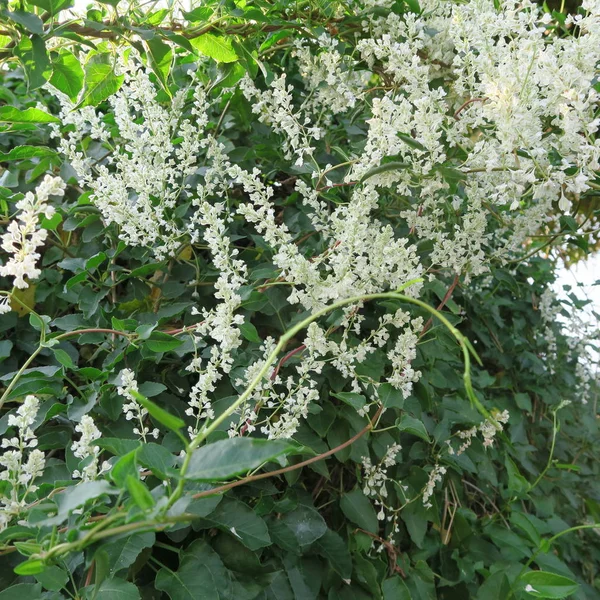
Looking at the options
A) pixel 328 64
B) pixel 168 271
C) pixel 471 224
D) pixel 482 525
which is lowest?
pixel 482 525

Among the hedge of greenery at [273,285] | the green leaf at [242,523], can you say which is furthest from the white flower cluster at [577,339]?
the green leaf at [242,523]

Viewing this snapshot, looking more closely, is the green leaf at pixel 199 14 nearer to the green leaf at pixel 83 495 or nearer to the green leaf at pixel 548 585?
the green leaf at pixel 83 495

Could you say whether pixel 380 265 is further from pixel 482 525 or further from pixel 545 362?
pixel 545 362

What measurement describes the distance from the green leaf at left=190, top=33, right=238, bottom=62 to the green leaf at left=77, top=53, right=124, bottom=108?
170 millimetres

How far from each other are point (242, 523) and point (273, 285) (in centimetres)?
42

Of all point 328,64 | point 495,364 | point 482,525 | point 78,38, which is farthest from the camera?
point 495,364

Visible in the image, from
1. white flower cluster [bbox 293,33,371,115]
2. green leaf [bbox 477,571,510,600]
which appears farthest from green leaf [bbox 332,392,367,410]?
white flower cluster [bbox 293,33,371,115]

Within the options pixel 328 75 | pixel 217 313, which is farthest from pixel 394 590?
pixel 328 75

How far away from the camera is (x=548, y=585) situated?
113 centimetres

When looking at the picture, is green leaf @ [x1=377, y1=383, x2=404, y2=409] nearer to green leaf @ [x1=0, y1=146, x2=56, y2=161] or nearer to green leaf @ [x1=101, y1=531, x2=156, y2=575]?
green leaf @ [x1=101, y1=531, x2=156, y2=575]

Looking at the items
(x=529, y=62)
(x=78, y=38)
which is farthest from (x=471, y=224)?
(x=78, y=38)

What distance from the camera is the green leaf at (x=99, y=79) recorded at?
1095mm

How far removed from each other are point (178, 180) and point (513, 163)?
0.68 m

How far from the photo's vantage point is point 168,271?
1.24 meters
